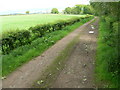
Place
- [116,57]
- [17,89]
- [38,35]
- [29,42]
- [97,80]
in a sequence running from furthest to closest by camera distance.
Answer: [38,35]
[29,42]
[116,57]
[97,80]
[17,89]

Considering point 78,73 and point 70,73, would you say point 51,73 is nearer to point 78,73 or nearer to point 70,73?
point 70,73

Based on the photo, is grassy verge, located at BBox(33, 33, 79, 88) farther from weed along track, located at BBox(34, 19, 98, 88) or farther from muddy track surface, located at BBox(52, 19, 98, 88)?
muddy track surface, located at BBox(52, 19, 98, 88)

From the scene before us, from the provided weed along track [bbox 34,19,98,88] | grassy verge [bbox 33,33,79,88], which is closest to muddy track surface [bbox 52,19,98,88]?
weed along track [bbox 34,19,98,88]

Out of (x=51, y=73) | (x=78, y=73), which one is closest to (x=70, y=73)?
(x=78, y=73)

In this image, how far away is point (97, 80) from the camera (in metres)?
5.83

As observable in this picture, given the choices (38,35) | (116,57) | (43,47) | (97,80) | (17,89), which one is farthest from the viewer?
(38,35)

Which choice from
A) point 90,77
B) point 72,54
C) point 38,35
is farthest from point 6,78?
point 38,35

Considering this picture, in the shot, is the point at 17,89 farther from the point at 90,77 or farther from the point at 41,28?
the point at 41,28

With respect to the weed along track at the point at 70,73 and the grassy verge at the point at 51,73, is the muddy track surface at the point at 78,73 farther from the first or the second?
the grassy verge at the point at 51,73

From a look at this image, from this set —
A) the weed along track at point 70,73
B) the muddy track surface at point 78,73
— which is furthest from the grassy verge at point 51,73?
the muddy track surface at point 78,73

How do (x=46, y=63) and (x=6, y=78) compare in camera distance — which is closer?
(x=6, y=78)

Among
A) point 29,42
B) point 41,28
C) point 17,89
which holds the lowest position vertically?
point 17,89

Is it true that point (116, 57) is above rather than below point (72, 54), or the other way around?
above

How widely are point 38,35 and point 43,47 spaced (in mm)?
4156
